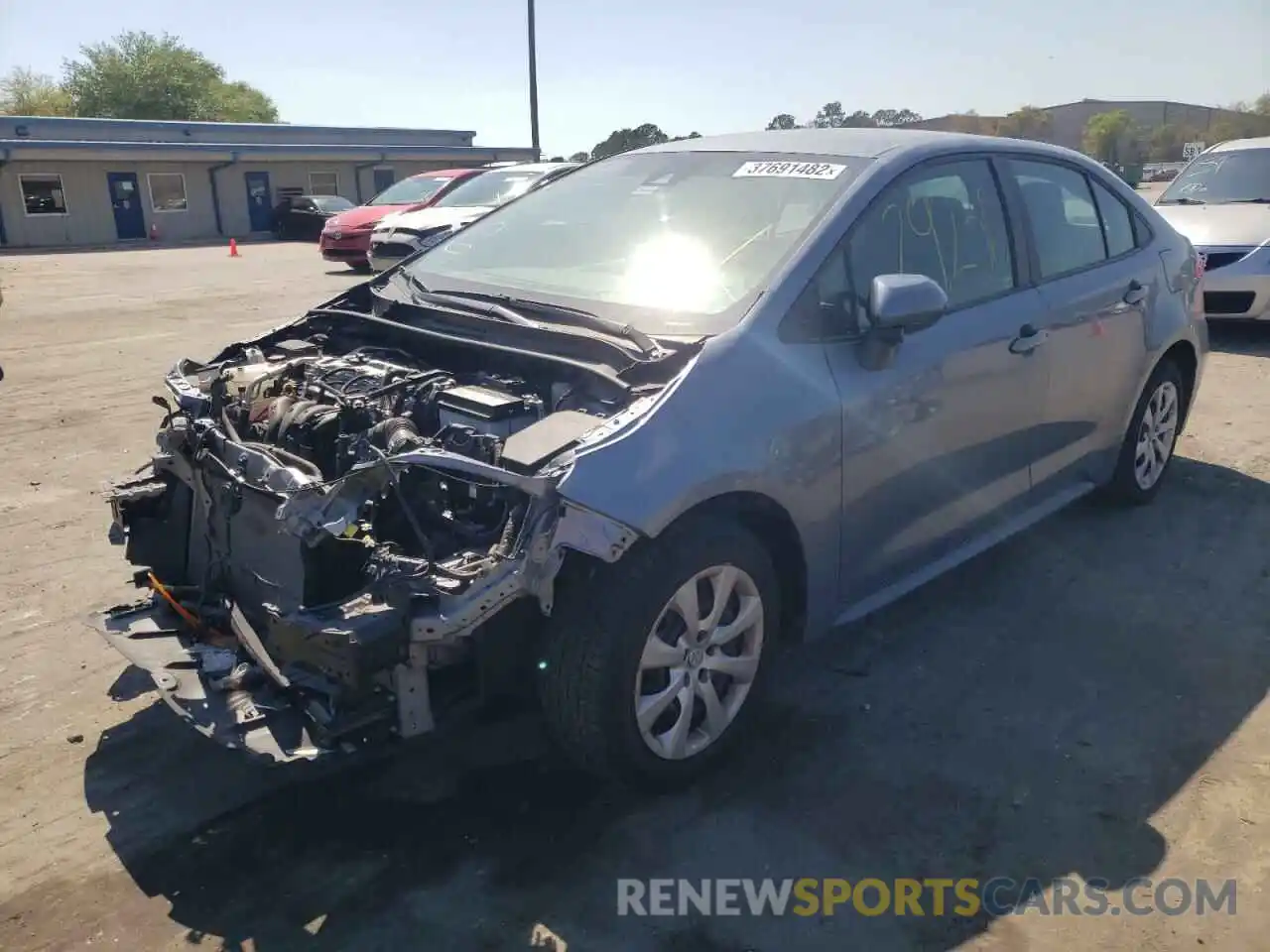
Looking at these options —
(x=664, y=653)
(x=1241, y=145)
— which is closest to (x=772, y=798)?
(x=664, y=653)

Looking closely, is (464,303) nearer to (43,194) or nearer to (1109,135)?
(43,194)

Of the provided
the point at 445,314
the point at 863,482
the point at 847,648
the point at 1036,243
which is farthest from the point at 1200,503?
the point at 445,314

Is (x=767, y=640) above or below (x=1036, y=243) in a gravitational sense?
below

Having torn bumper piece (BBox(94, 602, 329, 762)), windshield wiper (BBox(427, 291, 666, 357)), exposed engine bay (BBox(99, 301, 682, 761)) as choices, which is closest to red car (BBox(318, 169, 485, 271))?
windshield wiper (BBox(427, 291, 666, 357))

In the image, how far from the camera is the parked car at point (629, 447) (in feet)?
8.89

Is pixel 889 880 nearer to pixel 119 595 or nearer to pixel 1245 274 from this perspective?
pixel 119 595

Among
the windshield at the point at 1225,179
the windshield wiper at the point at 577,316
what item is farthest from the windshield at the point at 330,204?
the windshield wiper at the point at 577,316

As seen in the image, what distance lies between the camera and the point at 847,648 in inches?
159

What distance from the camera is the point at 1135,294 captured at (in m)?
4.80

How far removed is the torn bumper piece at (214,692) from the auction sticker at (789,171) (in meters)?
2.50

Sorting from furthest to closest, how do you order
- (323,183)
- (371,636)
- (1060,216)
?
(323,183) < (1060,216) < (371,636)

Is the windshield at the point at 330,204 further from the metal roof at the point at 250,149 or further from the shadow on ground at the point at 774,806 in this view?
the shadow on ground at the point at 774,806

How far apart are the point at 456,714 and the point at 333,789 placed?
2.15ft

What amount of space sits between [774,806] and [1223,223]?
9156 millimetres
